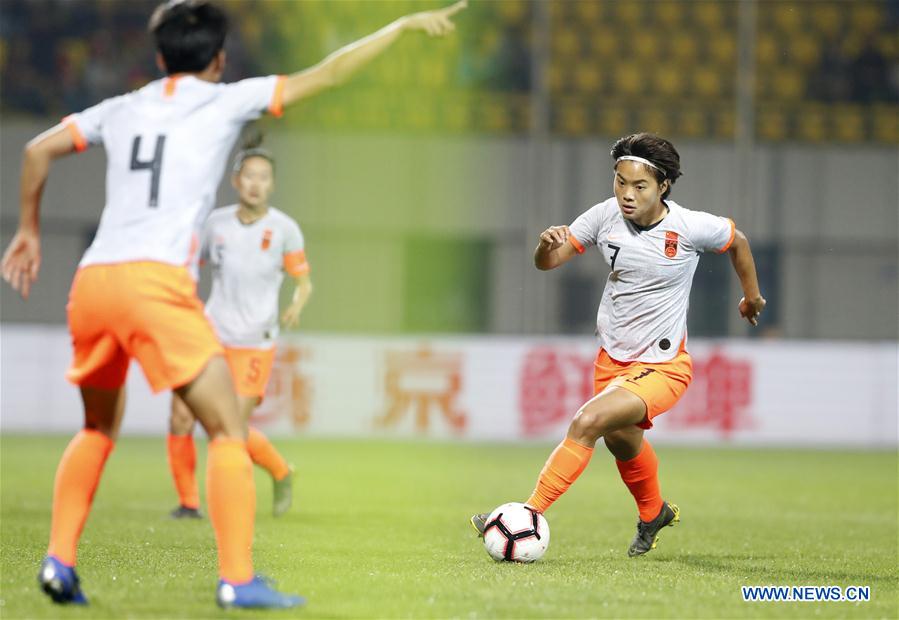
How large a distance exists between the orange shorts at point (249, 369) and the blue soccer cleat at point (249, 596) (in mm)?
2926

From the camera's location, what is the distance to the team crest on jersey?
241 inches

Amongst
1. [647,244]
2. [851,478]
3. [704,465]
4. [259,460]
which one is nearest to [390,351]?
[704,465]

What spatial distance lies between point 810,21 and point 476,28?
4.86 meters

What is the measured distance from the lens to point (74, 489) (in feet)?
14.6

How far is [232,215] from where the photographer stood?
7465 millimetres

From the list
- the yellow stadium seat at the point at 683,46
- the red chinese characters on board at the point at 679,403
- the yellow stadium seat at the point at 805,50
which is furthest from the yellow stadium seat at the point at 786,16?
the red chinese characters on board at the point at 679,403

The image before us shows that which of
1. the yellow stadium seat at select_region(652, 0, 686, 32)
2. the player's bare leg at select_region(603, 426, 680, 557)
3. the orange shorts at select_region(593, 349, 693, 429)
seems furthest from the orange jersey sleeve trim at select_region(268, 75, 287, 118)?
the yellow stadium seat at select_region(652, 0, 686, 32)

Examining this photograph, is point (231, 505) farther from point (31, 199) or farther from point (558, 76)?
point (558, 76)

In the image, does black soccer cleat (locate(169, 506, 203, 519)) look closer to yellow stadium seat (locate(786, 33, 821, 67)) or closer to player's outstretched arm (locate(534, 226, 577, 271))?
player's outstretched arm (locate(534, 226, 577, 271))

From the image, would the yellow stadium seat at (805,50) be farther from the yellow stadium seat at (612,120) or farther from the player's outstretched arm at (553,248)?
the player's outstretched arm at (553,248)

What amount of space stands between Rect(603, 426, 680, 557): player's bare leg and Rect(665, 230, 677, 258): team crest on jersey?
2.56 ft

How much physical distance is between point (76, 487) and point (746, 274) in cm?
314

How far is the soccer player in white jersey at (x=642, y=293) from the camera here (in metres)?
5.95

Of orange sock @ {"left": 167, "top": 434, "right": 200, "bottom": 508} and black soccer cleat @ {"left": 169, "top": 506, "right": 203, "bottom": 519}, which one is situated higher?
orange sock @ {"left": 167, "top": 434, "right": 200, "bottom": 508}
